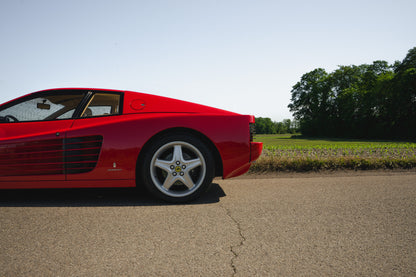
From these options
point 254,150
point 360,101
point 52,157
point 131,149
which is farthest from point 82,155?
point 360,101

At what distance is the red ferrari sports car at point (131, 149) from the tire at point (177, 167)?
10mm

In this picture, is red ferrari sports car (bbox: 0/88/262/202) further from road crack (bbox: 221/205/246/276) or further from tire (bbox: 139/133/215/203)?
road crack (bbox: 221/205/246/276)

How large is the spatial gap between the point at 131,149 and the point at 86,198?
87 cm

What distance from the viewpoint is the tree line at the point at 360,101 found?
3455 cm

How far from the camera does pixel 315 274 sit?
1.48 meters

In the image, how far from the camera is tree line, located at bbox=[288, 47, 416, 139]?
3455 cm

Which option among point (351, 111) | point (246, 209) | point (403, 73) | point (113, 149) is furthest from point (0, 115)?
point (351, 111)

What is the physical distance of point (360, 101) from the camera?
143 feet

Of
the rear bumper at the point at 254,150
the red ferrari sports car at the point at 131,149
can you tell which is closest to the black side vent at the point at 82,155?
the red ferrari sports car at the point at 131,149

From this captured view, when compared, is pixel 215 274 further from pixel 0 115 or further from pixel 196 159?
pixel 0 115

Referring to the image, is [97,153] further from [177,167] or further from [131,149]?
[177,167]

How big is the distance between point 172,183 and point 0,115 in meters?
2.21

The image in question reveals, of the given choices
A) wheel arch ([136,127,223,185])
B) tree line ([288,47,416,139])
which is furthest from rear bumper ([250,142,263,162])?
tree line ([288,47,416,139])

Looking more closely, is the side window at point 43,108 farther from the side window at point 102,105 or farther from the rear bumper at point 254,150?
the rear bumper at point 254,150
